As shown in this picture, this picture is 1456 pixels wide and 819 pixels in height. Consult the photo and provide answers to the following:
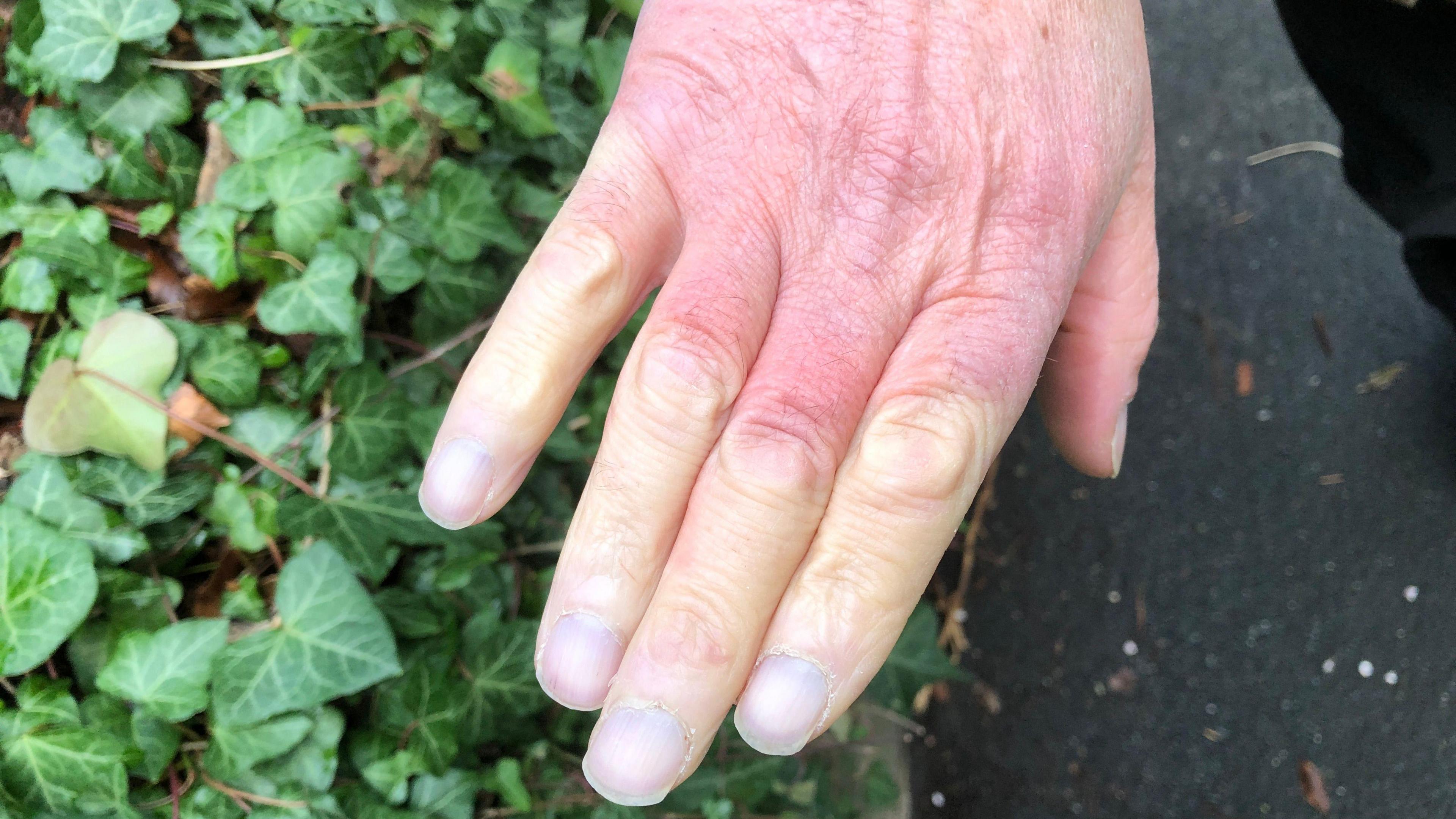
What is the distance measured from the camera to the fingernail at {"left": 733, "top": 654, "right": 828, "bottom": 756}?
860 mm

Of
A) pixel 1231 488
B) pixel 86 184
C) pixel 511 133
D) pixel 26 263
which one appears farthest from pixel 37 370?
pixel 1231 488

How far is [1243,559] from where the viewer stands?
1.95 metres

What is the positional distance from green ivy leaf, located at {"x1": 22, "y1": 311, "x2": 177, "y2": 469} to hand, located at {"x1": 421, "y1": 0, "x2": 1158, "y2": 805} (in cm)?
48

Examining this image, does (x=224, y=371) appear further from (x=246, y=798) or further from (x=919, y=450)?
(x=919, y=450)

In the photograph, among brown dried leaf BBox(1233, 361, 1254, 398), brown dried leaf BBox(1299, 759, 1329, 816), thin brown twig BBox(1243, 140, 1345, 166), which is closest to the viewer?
brown dried leaf BBox(1299, 759, 1329, 816)

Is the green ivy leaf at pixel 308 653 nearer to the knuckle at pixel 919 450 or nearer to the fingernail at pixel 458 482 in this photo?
the fingernail at pixel 458 482

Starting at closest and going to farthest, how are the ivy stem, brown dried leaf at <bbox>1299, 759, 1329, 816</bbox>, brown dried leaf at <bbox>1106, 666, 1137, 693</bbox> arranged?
the ivy stem < brown dried leaf at <bbox>1299, 759, 1329, 816</bbox> < brown dried leaf at <bbox>1106, 666, 1137, 693</bbox>

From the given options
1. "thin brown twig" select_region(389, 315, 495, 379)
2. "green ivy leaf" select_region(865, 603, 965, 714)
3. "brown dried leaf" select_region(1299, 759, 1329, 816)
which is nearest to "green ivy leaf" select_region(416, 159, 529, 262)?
"thin brown twig" select_region(389, 315, 495, 379)

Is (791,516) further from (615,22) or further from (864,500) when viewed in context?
(615,22)

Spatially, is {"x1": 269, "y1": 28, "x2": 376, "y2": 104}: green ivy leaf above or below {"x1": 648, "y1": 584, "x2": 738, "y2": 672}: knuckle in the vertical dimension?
above

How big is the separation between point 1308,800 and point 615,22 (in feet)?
7.01

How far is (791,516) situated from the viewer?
0.89 meters

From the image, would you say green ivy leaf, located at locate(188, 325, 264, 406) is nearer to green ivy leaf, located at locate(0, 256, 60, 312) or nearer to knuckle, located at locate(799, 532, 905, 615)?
green ivy leaf, located at locate(0, 256, 60, 312)

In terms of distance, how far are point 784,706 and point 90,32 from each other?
1.33m
